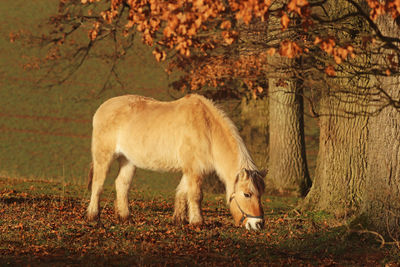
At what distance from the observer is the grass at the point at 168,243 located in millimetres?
7824

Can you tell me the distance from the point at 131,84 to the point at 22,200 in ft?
115

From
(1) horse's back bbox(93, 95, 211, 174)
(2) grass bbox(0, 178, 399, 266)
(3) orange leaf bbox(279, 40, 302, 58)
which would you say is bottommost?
(2) grass bbox(0, 178, 399, 266)

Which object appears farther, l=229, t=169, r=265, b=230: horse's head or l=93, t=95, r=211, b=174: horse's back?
l=93, t=95, r=211, b=174: horse's back

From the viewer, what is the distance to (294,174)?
18984mm

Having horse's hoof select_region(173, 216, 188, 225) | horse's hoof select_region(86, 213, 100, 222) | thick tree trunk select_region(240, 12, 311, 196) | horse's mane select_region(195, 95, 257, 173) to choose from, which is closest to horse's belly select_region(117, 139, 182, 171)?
horse's hoof select_region(173, 216, 188, 225)

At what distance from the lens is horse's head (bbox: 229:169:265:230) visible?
9.81 meters

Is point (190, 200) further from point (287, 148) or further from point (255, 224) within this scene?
point (287, 148)

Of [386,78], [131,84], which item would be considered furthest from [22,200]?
[131,84]

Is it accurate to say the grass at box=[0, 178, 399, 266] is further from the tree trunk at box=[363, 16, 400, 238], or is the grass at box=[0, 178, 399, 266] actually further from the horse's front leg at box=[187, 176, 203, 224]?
the tree trunk at box=[363, 16, 400, 238]

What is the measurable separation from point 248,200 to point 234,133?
4.57ft

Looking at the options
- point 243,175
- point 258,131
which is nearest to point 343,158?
point 243,175

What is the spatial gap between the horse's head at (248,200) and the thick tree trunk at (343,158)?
308cm

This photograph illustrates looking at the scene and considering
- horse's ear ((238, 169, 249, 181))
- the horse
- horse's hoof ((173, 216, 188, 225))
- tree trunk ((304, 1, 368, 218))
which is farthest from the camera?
tree trunk ((304, 1, 368, 218))

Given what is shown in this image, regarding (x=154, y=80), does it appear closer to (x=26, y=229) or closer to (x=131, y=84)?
(x=131, y=84)
